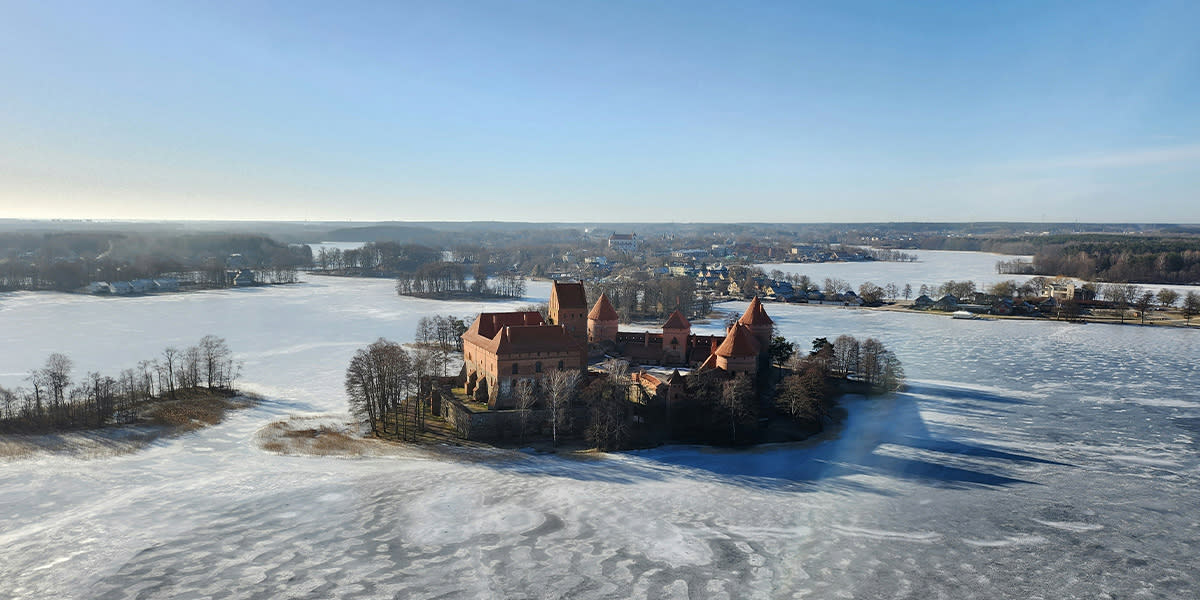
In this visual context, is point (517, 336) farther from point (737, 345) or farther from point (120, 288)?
point (120, 288)

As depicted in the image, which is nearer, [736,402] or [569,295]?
[736,402]

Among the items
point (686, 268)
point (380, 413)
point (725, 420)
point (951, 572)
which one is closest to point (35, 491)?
point (380, 413)

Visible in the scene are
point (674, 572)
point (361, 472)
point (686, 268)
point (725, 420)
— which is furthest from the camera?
point (686, 268)

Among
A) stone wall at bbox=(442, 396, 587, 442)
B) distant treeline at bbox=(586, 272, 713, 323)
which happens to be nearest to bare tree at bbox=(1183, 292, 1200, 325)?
distant treeline at bbox=(586, 272, 713, 323)

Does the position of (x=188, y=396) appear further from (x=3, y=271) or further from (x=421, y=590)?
(x=3, y=271)

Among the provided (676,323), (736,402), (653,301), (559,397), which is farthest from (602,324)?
(653,301)
